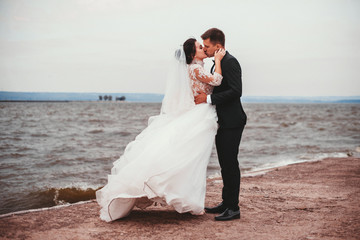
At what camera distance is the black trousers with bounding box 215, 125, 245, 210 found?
4574 millimetres

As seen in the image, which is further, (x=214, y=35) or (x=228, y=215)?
(x=228, y=215)

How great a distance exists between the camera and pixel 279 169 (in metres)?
9.40

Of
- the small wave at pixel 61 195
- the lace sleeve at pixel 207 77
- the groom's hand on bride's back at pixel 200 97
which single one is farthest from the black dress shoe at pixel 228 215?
the small wave at pixel 61 195

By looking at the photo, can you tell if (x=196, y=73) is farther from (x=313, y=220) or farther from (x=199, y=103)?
(x=313, y=220)

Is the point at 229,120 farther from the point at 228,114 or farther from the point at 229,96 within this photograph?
the point at 229,96

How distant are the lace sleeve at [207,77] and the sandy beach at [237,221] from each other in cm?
189

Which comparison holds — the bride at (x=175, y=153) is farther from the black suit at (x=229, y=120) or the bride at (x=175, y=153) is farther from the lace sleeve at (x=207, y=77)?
the black suit at (x=229, y=120)

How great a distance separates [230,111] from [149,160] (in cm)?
128

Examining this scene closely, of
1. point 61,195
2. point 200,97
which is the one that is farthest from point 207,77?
point 61,195

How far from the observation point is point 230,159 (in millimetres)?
4641

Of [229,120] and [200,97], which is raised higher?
[200,97]

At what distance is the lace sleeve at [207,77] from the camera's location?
4406mm

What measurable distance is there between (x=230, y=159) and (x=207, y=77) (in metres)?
1.18

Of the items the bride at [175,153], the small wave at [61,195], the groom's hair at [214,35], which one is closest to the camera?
the bride at [175,153]
